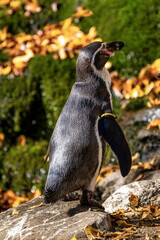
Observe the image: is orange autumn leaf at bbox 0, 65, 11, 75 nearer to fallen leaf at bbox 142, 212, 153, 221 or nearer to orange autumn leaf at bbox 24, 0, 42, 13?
orange autumn leaf at bbox 24, 0, 42, 13

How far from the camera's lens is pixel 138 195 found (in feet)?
11.7

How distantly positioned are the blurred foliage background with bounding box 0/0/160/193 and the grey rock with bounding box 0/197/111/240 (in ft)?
7.60

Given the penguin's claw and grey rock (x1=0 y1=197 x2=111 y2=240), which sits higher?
grey rock (x1=0 y1=197 x2=111 y2=240)

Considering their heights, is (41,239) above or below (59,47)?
below

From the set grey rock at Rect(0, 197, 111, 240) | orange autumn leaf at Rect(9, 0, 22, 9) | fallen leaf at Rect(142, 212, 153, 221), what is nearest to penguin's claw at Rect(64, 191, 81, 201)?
grey rock at Rect(0, 197, 111, 240)

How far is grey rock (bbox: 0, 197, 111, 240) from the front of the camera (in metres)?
2.69

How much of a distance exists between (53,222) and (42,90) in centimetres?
324

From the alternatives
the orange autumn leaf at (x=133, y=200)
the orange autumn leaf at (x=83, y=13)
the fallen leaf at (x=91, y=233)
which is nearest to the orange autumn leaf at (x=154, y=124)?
the orange autumn leaf at (x=133, y=200)

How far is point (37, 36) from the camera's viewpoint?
6379 mm

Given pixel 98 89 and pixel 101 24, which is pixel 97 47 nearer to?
pixel 98 89

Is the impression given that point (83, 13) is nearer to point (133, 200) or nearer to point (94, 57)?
point (94, 57)

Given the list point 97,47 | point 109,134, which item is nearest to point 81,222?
point 109,134

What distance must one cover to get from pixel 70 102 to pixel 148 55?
3039 millimetres

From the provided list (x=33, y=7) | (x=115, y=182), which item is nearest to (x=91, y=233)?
(x=115, y=182)
